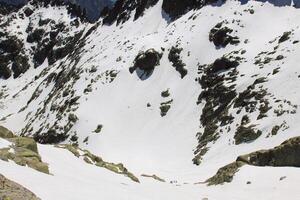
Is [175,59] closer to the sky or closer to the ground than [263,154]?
closer to the sky

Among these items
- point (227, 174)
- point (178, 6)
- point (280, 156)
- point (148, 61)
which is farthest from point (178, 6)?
point (227, 174)

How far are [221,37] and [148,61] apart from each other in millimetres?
14617

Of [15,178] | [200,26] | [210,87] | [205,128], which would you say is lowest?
[15,178]

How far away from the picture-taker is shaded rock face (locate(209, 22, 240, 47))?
8681 centimetres

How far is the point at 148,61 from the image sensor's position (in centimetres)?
9325

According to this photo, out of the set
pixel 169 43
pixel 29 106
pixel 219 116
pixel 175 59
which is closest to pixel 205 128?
pixel 219 116

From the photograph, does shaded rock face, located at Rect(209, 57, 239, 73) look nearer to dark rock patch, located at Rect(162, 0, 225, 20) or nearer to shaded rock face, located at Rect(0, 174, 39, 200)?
dark rock patch, located at Rect(162, 0, 225, 20)

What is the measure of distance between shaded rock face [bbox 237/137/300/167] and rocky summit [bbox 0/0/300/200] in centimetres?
10

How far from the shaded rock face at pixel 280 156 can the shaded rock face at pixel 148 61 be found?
193ft

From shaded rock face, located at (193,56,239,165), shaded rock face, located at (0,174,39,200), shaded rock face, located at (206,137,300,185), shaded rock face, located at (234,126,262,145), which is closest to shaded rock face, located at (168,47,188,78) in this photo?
shaded rock face, located at (193,56,239,165)

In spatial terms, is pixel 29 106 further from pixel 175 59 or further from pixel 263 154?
pixel 263 154

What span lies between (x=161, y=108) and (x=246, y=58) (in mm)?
15896

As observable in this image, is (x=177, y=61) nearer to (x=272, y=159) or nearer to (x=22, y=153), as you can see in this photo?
(x=272, y=159)

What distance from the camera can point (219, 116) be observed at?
68.1m
